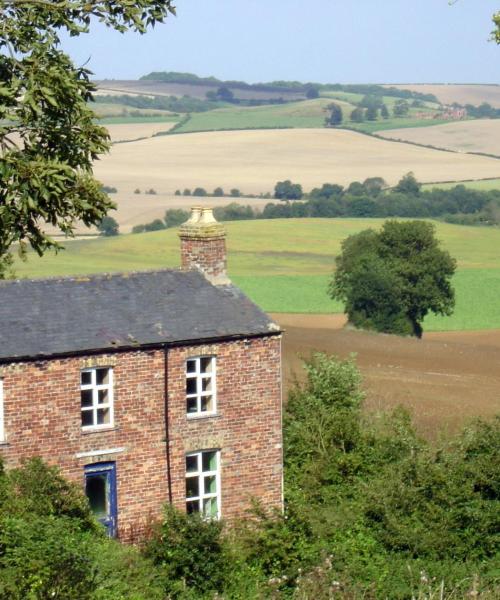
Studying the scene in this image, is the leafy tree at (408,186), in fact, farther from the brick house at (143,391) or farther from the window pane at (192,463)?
the window pane at (192,463)

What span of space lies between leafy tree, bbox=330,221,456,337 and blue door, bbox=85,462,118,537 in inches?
2266

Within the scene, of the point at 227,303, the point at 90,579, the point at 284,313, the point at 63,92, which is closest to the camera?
the point at 63,92

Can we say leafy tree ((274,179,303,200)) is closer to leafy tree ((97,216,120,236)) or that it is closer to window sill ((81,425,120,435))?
leafy tree ((97,216,120,236))

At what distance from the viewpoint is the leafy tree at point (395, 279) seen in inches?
3620

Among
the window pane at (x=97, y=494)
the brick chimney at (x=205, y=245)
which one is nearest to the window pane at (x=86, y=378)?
the window pane at (x=97, y=494)

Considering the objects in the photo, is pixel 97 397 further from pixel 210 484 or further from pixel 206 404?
pixel 210 484

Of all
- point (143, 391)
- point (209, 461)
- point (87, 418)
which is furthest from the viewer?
point (209, 461)

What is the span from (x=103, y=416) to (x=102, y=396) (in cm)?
50

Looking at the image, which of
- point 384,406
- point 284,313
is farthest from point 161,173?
point 384,406

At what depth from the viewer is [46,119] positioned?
55.3 ft

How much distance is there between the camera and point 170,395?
117 ft

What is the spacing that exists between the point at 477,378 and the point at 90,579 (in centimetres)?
4752

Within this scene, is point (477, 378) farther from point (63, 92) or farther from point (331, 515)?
point (63, 92)

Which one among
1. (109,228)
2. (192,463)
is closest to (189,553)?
(192,463)
